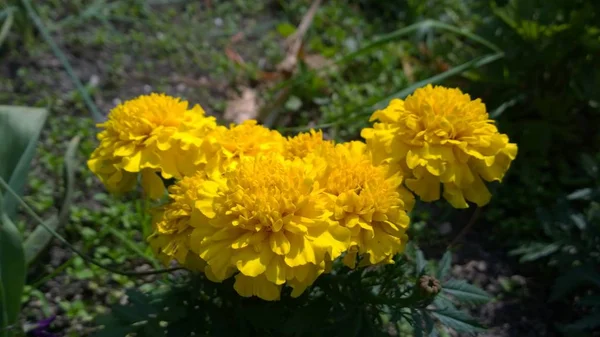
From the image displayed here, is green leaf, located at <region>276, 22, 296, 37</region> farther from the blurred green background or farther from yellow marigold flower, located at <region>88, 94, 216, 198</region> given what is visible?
yellow marigold flower, located at <region>88, 94, 216, 198</region>

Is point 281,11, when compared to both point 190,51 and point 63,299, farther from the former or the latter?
point 63,299

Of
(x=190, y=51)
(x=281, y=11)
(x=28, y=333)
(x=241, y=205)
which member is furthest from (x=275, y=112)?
(x=241, y=205)

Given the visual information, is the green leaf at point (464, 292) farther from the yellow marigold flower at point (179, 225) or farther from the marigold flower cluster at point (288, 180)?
the yellow marigold flower at point (179, 225)

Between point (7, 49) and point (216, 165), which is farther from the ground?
point (7, 49)

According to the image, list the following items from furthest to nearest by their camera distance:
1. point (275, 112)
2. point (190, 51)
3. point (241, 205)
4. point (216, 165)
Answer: point (190, 51) → point (275, 112) → point (216, 165) → point (241, 205)

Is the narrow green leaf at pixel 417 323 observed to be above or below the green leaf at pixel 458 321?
above

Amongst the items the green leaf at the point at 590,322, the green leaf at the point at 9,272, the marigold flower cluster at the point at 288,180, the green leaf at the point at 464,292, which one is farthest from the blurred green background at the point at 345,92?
the marigold flower cluster at the point at 288,180

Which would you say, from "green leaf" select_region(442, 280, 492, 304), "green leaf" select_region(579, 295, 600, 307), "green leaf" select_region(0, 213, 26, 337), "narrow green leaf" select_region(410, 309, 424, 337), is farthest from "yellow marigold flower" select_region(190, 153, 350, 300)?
"green leaf" select_region(579, 295, 600, 307)
